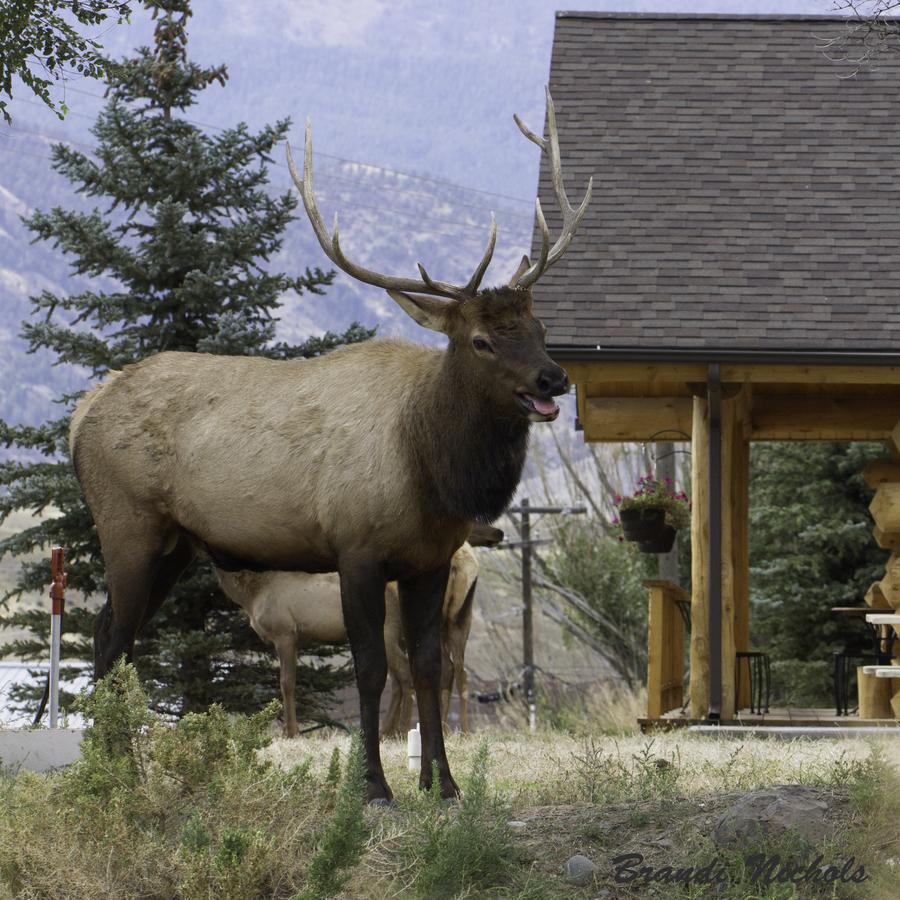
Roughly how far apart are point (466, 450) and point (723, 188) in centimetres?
682

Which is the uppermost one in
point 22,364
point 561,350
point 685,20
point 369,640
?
point 22,364

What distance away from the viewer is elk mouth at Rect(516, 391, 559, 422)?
649cm

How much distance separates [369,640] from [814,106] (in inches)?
337

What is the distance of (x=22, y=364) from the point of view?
157m

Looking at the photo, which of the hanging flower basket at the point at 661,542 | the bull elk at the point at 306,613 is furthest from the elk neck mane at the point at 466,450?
the hanging flower basket at the point at 661,542

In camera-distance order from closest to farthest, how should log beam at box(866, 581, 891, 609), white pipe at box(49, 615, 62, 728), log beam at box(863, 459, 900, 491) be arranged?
white pipe at box(49, 615, 62, 728) → log beam at box(863, 459, 900, 491) → log beam at box(866, 581, 891, 609)

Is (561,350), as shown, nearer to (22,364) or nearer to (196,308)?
(196,308)

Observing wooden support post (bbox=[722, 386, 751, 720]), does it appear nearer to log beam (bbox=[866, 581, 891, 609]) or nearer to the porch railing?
the porch railing

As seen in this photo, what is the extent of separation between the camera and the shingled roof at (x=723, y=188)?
11844mm

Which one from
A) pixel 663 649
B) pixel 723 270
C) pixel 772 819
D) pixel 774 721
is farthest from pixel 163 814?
pixel 663 649

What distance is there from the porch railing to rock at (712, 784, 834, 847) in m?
6.80

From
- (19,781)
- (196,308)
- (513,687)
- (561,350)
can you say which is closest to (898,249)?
(561,350)

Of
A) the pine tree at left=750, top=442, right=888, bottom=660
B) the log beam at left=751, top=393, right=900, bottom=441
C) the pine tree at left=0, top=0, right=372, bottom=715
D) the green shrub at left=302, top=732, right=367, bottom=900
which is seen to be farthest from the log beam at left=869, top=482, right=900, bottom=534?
the pine tree at left=750, top=442, right=888, bottom=660

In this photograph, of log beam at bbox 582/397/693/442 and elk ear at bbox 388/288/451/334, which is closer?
elk ear at bbox 388/288/451/334
